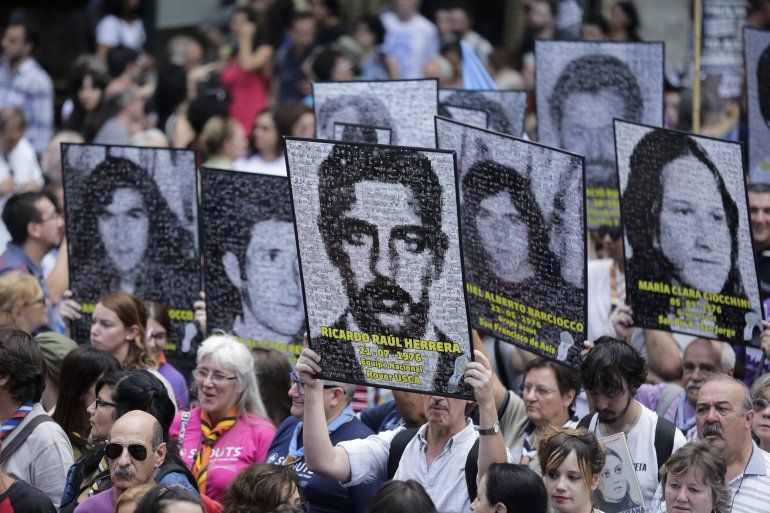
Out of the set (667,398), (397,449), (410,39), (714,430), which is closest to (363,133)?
(667,398)

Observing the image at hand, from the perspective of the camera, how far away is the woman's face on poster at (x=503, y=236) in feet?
22.1

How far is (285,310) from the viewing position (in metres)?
8.29

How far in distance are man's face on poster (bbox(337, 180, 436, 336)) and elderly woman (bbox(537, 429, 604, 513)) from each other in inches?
28.1

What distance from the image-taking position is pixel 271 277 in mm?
8336

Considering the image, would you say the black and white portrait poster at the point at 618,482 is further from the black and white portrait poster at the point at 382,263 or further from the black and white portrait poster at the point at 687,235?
the black and white portrait poster at the point at 687,235

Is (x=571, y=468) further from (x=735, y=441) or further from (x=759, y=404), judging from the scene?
(x=759, y=404)

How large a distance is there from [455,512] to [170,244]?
3.22m

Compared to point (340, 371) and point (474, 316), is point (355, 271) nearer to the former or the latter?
point (340, 371)

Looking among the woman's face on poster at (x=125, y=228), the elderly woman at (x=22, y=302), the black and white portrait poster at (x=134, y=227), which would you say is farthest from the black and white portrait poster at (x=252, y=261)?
the elderly woman at (x=22, y=302)

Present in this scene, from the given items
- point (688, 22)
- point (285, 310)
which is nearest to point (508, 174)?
point (285, 310)

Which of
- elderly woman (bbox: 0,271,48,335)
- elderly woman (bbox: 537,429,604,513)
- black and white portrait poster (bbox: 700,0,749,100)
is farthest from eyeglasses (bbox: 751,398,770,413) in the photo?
black and white portrait poster (bbox: 700,0,749,100)

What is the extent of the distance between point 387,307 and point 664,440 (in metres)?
1.32

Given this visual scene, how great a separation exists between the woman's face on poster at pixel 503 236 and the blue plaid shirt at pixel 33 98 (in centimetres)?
880

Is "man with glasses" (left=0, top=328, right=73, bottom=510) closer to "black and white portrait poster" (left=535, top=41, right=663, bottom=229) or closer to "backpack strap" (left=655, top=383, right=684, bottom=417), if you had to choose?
"backpack strap" (left=655, top=383, right=684, bottom=417)
